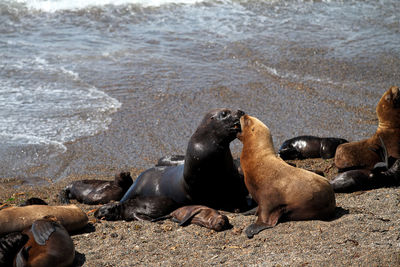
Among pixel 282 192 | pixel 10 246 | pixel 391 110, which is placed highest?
pixel 391 110

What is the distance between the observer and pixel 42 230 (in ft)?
15.0

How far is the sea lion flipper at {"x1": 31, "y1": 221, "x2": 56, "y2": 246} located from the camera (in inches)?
176

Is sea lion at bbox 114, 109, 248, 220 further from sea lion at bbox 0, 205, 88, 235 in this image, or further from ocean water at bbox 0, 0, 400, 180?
ocean water at bbox 0, 0, 400, 180

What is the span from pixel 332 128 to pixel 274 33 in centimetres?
557

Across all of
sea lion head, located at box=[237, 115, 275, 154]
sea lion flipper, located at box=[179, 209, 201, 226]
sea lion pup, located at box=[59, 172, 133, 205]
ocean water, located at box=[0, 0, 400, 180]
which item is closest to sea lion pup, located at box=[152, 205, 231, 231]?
sea lion flipper, located at box=[179, 209, 201, 226]

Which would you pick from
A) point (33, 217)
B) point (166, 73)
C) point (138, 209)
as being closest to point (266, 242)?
point (138, 209)

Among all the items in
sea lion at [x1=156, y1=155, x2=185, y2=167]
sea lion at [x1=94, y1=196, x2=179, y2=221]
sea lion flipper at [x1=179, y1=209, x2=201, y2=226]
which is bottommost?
sea lion at [x1=94, y1=196, x2=179, y2=221]

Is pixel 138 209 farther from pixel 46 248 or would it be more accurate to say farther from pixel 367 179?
pixel 367 179

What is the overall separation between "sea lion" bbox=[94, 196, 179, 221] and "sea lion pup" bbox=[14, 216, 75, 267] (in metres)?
1.49

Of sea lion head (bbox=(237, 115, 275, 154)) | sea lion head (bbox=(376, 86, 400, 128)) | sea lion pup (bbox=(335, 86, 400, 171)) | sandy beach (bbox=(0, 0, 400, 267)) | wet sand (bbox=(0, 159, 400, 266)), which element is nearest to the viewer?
wet sand (bbox=(0, 159, 400, 266))

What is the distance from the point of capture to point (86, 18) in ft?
51.1

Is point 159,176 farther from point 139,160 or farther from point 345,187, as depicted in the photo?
point 345,187

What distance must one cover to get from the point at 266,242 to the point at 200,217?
40.7 inches

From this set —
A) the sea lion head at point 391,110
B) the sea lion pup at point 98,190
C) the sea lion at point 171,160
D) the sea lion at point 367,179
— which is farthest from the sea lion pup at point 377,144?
the sea lion pup at point 98,190
